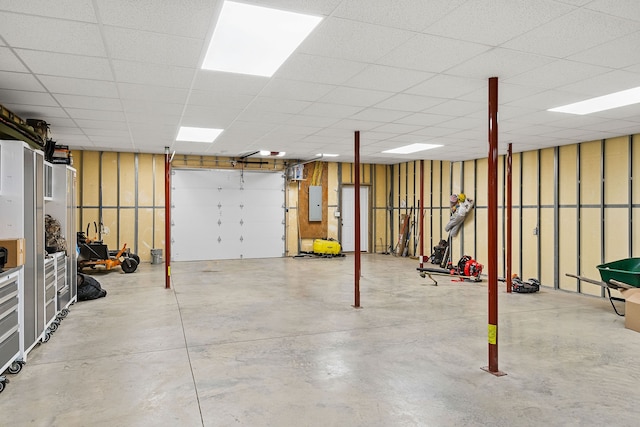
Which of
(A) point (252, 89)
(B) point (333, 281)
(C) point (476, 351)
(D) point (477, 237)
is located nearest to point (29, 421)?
(A) point (252, 89)

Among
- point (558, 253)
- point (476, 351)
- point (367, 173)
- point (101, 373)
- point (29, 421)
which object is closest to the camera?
point (29, 421)

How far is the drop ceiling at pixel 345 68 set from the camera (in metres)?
Answer: 2.68

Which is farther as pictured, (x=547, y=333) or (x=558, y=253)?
(x=558, y=253)

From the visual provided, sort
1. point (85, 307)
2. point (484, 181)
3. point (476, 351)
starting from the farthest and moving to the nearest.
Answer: point (484, 181) → point (85, 307) → point (476, 351)

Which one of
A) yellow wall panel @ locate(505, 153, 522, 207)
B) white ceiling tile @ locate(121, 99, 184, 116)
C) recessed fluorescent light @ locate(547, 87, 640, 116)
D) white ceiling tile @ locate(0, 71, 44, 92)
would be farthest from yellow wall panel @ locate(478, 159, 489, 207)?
white ceiling tile @ locate(0, 71, 44, 92)

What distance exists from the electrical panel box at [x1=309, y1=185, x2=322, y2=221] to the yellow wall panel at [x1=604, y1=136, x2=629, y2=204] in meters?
7.66

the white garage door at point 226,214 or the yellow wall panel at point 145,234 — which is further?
the white garage door at point 226,214

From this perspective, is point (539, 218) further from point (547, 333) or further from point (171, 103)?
point (171, 103)

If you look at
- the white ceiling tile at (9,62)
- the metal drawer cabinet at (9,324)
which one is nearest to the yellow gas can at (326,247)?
the metal drawer cabinet at (9,324)

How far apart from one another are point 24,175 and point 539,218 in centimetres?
851

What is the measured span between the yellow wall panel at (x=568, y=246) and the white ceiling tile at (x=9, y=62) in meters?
8.48

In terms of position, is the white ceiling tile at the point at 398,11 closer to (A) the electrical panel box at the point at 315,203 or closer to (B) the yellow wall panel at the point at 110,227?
(B) the yellow wall panel at the point at 110,227

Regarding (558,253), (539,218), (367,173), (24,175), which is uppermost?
(367,173)

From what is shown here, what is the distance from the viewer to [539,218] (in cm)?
844
